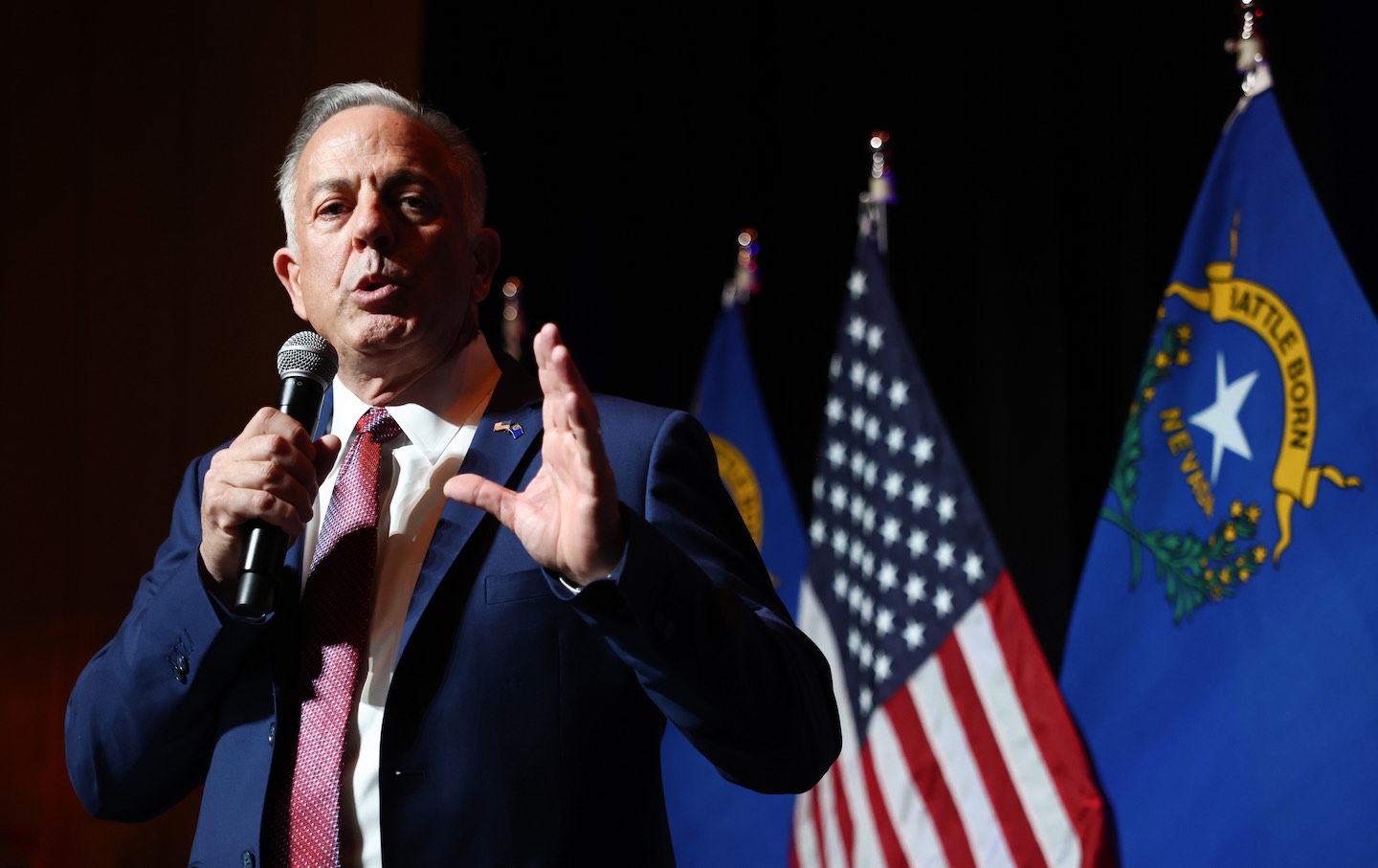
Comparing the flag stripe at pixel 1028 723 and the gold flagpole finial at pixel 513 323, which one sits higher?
the gold flagpole finial at pixel 513 323

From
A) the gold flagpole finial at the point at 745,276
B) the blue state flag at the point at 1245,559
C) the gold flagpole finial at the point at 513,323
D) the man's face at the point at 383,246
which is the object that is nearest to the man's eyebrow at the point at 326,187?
the man's face at the point at 383,246

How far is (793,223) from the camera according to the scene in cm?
432

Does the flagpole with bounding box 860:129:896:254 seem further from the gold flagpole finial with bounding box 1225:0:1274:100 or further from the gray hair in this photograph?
the gray hair

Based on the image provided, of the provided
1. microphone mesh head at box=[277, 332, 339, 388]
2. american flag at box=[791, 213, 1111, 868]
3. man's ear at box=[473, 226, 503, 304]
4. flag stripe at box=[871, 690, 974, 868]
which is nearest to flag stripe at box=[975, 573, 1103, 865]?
american flag at box=[791, 213, 1111, 868]

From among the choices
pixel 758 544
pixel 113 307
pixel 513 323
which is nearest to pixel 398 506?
pixel 113 307

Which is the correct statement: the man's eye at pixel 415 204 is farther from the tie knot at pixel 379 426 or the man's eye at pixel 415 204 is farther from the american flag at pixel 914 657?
the american flag at pixel 914 657

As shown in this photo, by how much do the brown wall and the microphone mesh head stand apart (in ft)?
5.98

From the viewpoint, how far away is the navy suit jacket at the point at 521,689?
3.97 ft

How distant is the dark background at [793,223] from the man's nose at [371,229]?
5.79 feet

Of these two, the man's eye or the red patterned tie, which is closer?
the red patterned tie

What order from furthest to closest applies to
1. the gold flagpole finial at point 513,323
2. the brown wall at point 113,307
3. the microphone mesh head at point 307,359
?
1. the gold flagpole finial at point 513,323
2. the brown wall at point 113,307
3. the microphone mesh head at point 307,359

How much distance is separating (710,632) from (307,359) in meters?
0.57

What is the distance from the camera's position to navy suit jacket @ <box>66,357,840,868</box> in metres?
1.21

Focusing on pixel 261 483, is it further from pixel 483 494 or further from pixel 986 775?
pixel 986 775
